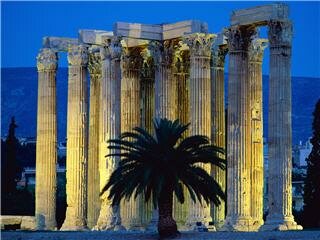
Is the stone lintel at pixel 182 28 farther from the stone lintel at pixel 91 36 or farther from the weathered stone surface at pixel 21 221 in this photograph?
the weathered stone surface at pixel 21 221

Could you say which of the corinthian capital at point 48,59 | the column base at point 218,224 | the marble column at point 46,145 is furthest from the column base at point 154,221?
the corinthian capital at point 48,59

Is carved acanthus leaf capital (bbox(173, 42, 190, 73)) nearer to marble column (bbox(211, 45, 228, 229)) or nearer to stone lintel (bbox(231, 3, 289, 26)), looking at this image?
marble column (bbox(211, 45, 228, 229))

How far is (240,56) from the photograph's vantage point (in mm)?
85125

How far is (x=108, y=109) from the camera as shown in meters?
90.7

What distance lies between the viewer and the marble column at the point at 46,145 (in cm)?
9550

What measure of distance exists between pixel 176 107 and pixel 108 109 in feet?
20.1

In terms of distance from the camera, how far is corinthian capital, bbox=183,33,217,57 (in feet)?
289

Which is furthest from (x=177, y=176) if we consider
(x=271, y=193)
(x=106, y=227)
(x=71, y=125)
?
(x=71, y=125)

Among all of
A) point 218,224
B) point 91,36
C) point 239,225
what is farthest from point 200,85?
point 91,36

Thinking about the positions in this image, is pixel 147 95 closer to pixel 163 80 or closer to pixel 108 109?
pixel 163 80

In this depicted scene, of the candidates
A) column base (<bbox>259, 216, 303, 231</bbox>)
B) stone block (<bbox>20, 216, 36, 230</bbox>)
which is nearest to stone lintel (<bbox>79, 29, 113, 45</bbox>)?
stone block (<bbox>20, 216, 36, 230</bbox>)

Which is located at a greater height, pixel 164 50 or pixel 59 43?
pixel 59 43

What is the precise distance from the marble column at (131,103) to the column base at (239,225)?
831 cm

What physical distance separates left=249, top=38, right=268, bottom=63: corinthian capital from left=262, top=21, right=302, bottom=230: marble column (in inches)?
259
